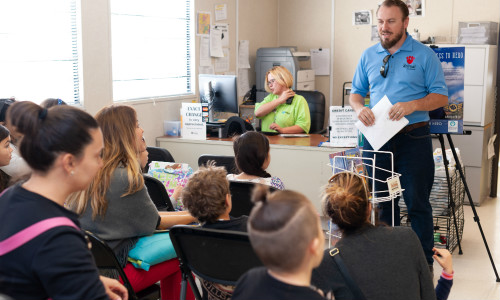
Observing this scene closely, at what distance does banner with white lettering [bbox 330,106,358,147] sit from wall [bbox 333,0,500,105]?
2.34m

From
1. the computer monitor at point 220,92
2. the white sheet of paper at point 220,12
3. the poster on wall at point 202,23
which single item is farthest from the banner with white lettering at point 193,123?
the white sheet of paper at point 220,12

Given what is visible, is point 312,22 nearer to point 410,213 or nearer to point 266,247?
point 410,213

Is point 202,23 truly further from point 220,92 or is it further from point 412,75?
point 412,75

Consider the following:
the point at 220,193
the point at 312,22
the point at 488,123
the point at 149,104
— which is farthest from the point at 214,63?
the point at 220,193

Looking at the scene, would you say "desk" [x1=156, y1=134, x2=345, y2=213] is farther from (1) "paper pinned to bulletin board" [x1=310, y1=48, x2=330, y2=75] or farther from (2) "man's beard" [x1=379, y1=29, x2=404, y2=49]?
(1) "paper pinned to bulletin board" [x1=310, y1=48, x2=330, y2=75]

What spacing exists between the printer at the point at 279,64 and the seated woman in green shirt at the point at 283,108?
1.23 meters

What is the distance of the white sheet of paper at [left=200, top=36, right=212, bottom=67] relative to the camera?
5535 mm

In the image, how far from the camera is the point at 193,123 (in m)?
4.73

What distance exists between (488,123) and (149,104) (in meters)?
3.27

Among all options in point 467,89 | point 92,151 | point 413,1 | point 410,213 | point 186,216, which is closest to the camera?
point 92,151

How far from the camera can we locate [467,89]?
5426 millimetres

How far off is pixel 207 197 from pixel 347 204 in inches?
20.0

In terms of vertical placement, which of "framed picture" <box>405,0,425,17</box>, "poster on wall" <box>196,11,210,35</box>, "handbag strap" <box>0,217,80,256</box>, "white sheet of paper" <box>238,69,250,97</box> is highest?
"framed picture" <box>405,0,425,17</box>

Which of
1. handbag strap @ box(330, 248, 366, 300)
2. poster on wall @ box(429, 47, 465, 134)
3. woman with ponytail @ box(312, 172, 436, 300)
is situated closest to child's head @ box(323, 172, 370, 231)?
woman with ponytail @ box(312, 172, 436, 300)
